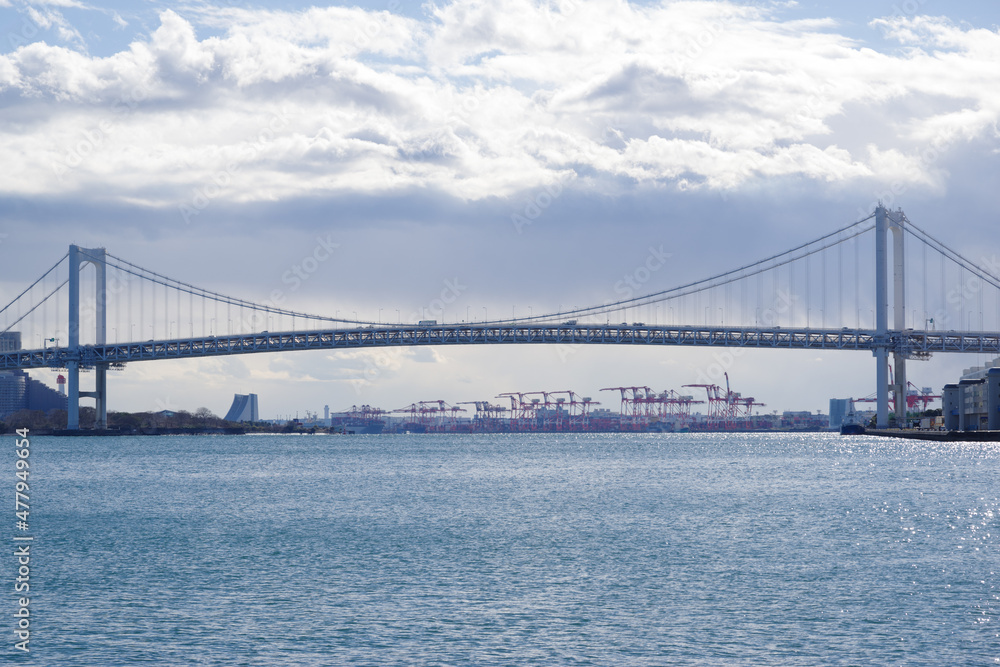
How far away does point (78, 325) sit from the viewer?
262ft

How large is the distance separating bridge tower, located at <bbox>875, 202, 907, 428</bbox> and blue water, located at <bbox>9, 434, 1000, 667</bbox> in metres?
42.3

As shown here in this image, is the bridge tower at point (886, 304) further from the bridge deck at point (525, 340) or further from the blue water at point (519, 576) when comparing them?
the blue water at point (519, 576)

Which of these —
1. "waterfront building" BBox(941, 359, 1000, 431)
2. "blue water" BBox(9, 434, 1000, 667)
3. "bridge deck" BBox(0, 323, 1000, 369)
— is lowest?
"blue water" BBox(9, 434, 1000, 667)

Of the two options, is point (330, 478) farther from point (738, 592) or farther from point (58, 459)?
point (738, 592)

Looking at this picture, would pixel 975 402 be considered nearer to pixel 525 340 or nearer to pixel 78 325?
pixel 525 340

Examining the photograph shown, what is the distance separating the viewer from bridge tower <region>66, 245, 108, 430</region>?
78812 millimetres

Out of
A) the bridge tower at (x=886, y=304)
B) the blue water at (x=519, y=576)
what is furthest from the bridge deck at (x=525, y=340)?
the blue water at (x=519, y=576)

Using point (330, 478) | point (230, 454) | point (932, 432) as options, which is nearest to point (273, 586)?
point (330, 478)

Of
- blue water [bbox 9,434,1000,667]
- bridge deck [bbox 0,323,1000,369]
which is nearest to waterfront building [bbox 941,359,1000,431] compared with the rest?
bridge deck [bbox 0,323,1000,369]

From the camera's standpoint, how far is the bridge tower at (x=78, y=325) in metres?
78.8

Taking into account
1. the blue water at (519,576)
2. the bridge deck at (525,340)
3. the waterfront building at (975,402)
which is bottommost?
the blue water at (519,576)

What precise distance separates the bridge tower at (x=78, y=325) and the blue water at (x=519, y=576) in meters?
47.0

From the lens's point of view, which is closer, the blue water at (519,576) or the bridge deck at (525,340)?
the blue water at (519,576)

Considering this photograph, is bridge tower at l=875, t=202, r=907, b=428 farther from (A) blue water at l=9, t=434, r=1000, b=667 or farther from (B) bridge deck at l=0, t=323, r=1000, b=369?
(A) blue water at l=9, t=434, r=1000, b=667
